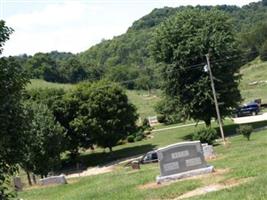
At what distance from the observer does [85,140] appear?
59.3 m

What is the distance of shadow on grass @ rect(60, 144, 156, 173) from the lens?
57812mm

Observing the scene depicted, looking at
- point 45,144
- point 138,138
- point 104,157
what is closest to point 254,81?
point 138,138

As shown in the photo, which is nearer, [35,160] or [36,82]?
[35,160]

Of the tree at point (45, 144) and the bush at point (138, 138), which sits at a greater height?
the tree at point (45, 144)

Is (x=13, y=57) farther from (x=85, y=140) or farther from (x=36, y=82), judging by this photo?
(x=36, y=82)

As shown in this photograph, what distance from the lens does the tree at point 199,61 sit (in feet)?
192

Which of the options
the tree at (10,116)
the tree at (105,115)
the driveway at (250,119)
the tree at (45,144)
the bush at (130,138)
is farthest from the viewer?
the bush at (130,138)

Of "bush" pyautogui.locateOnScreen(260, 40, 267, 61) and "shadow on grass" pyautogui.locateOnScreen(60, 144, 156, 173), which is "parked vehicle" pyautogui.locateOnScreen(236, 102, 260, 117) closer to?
"shadow on grass" pyautogui.locateOnScreen(60, 144, 156, 173)

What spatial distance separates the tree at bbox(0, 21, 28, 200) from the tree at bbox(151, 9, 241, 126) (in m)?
46.2

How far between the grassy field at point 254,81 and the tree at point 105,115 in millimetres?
36893

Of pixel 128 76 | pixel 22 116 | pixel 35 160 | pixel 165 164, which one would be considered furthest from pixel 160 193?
pixel 128 76

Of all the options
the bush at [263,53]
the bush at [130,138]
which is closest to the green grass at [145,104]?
the bush at [130,138]

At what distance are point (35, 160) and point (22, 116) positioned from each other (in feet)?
103

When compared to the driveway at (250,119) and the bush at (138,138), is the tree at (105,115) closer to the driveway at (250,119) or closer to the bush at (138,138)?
the bush at (138,138)
